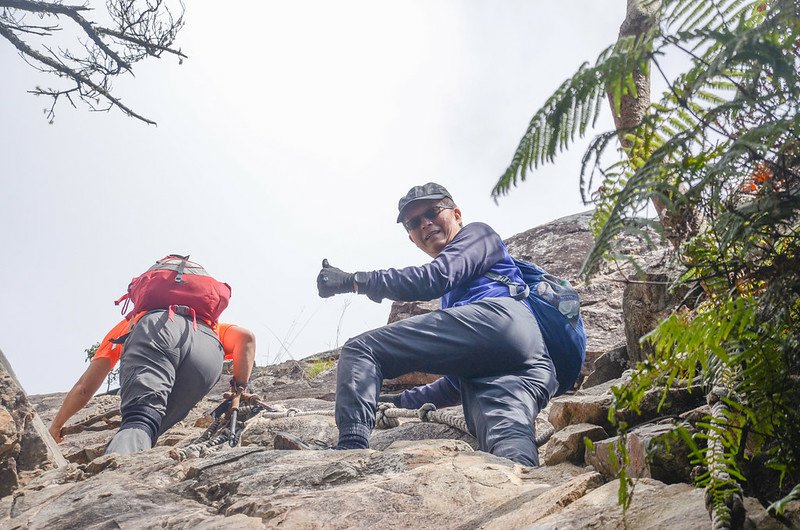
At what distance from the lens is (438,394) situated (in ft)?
19.4

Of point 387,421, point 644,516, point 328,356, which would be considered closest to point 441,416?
point 387,421

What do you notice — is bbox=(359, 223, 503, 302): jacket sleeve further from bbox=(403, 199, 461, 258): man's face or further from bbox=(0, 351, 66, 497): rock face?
bbox=(0, 351, 66, 497): rock face

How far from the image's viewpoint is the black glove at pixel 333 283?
16.9 feet

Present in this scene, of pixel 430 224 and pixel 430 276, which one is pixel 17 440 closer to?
pixel 430 276

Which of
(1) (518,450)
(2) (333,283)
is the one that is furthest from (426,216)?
(1) (518,450)

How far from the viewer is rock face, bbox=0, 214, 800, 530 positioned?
249cm

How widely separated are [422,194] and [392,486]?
2951 millimetres

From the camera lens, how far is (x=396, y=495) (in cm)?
335

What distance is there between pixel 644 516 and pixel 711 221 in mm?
896

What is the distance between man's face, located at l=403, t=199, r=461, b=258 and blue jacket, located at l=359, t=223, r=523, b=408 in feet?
1.36

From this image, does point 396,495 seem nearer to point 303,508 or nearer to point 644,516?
point 303,508

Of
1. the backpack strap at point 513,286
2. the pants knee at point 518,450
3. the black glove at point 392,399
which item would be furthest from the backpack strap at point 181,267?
the pants knee at point 518,450

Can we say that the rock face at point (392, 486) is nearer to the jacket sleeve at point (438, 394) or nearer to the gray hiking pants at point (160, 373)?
the jacket sleeve at point (438, 394)

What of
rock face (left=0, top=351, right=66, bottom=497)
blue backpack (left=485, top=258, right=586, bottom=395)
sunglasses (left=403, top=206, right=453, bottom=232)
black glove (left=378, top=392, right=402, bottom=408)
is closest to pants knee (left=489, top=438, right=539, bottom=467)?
blue backpack (left=485, top=258, right=586, bottom=395)
